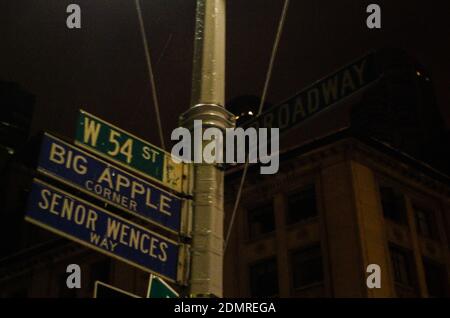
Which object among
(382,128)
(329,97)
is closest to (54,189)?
(329,97)

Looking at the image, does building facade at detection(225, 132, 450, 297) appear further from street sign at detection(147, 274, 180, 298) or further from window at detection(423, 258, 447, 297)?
street sign at detection(147, 274, 180, 298)

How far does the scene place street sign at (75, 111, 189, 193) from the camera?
5.68 metres

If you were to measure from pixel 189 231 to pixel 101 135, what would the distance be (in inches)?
48.1

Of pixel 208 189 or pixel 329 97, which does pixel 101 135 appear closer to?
pixel 208 189

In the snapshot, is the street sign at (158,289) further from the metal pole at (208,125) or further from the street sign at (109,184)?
the street sign at (109,184)

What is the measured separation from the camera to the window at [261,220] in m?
30.4

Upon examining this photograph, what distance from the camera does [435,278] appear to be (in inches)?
1198

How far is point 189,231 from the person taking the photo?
571cm

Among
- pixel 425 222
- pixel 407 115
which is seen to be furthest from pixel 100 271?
pixel 407 115

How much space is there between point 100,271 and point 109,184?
30.9 meters

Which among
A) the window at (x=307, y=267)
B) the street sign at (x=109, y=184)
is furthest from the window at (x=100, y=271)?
the street sign at (x=109, y=184)

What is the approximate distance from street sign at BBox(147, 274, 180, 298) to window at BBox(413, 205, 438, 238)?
2743 centimetres

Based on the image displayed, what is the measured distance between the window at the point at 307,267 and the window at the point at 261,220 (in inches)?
89.9

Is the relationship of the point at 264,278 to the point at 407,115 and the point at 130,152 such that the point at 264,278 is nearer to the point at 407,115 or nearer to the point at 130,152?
the point at 130,152
